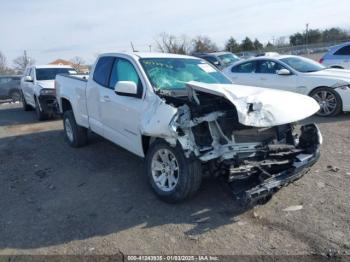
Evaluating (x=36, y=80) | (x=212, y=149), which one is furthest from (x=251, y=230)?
(x=36, y=80)

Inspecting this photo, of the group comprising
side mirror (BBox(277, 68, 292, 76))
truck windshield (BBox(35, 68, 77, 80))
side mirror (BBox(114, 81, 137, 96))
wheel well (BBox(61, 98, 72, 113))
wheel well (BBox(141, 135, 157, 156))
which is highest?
truck windshield (BBox(35, 68, 77, 80))

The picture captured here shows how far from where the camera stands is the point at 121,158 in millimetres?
6648

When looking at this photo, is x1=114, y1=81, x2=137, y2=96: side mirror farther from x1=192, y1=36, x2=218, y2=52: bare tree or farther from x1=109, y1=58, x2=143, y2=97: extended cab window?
x1=192, y1=36, x2=218, y2=52: bare tree

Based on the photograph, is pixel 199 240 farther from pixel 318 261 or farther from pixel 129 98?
pixel 129 98

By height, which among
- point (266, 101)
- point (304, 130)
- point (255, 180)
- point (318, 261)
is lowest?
point (318, 261)

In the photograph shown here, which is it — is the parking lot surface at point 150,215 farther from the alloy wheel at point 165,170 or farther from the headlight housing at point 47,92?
the headlight housing at point 47,92

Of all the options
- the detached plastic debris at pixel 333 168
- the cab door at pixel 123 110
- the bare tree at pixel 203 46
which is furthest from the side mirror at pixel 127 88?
the bare tree at pixel 203 46

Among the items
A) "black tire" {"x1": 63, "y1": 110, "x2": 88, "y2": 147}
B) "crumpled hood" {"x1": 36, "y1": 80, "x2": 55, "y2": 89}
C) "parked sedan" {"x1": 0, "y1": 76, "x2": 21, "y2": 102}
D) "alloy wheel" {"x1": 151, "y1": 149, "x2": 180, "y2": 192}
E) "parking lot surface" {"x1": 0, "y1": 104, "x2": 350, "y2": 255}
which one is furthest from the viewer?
"parked sedan" {"x1": 0, "y1": 76, "x2": 21, "y2": 102}

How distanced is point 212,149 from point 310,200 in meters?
1.45

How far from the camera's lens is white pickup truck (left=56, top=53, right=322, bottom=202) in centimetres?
405

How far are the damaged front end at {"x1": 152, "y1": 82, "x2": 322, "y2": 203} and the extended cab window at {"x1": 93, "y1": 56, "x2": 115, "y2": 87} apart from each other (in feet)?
6.14

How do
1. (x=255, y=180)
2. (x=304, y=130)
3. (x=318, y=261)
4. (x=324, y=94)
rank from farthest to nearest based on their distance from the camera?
(x=324, y=94), (x=304, y=130), (x=255, y=180), (x=318, y=261)

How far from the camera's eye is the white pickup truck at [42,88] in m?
11.3

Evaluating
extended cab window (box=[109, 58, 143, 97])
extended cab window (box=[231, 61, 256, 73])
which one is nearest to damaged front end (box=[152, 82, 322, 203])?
extended cab window (box=[109, 58, 143, 97])
